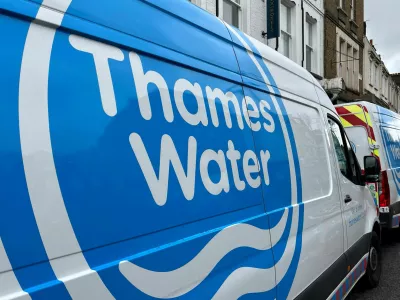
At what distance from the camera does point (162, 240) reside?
60.2 inches

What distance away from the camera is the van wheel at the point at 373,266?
4660 mm

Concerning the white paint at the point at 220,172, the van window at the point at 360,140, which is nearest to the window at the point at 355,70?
the van window at the point at 360,140

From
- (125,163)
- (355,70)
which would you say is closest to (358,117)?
(125,163)

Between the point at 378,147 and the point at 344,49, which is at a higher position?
the point at 344,49

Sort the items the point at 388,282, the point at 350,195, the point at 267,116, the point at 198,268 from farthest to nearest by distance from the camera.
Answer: the point at 388,282, the point at 350,195, the point at 267,116, the point at 198,268

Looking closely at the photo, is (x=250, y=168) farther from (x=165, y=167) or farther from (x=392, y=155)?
(x=392, y=155)

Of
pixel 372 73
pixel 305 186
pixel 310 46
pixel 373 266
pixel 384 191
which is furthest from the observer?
pixel 372 73

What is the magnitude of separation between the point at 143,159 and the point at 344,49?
18666 mm

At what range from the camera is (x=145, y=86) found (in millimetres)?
1553

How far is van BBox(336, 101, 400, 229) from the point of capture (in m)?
6.33

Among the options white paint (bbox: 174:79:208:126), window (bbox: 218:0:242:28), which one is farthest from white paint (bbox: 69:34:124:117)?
window (bbox: 218:0:242:28)

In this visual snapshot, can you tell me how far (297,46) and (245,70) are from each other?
11.3 m

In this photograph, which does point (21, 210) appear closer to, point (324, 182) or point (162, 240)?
point (162, 240)

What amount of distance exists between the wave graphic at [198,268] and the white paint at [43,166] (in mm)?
191
